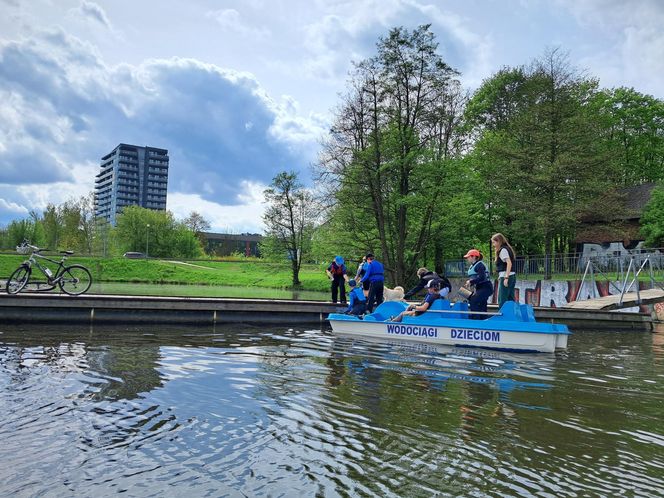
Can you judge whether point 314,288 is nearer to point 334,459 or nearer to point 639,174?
point 639,174

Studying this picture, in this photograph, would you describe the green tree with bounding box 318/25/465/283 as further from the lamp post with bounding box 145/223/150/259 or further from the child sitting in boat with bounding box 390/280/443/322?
the lamp post with bounding box 145/223/150/259

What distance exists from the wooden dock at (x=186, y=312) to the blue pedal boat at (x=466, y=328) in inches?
148

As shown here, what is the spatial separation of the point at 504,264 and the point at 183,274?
1991 inches

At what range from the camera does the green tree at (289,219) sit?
178 ft

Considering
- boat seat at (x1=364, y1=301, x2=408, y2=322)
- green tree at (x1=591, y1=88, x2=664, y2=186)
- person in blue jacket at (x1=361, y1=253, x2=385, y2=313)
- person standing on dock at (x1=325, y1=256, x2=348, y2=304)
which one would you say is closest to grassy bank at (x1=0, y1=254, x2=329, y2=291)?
green tree at (x1=591, y1=88, x2=664, y2=186)

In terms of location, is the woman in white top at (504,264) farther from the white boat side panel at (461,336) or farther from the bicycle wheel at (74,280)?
the bicycle wheel at (74,280)

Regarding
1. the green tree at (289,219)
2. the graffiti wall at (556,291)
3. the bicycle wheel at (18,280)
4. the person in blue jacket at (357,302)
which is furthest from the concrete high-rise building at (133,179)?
the person in blue jacket at (357,302)

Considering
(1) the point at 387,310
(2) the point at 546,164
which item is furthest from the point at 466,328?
(2) the point at 546,164

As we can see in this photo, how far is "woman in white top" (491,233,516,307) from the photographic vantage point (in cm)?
1172

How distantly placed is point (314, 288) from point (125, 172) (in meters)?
140

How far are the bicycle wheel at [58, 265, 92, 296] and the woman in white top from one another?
11.5 metres

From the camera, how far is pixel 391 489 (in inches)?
157

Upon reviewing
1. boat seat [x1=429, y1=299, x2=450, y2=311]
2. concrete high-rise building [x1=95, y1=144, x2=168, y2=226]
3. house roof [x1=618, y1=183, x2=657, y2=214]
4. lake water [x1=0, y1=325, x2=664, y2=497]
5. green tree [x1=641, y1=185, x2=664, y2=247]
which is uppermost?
concrete high-rise building [x1=95, y1=144, x2=168, y2=226]

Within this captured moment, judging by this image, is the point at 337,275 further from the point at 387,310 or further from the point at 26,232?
the point at 26,232
